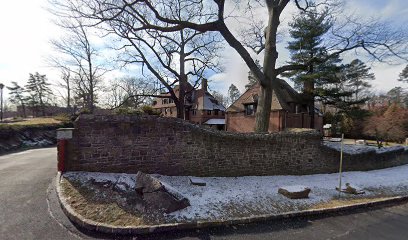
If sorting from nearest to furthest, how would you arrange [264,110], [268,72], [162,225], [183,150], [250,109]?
[162,225]
[183,150]
[264,110]
[268,72]
[250,109]

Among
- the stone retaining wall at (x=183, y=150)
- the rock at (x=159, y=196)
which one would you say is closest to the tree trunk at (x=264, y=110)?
the stone retaining wall at (x=183, y=150)

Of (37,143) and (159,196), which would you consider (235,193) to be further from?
(37,143)

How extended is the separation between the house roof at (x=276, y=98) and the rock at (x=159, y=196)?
21161 mm

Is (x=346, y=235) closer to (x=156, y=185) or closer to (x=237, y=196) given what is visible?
(x=237, y=196)

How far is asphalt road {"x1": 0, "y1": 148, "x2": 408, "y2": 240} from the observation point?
15.9 ft

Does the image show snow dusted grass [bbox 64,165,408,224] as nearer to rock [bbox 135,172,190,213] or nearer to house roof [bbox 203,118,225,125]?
rock [bbox 135,172,190,213]

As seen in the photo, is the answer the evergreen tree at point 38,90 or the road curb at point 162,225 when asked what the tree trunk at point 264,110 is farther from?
the evergreen tree at point 38,90

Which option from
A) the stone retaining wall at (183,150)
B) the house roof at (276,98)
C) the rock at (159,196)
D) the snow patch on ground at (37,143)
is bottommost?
the snow patch on ground at (37,143)

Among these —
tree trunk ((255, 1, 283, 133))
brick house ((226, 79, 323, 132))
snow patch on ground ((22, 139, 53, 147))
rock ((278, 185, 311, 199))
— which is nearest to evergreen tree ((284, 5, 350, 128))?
brick house ((226, 79, 323, 132))

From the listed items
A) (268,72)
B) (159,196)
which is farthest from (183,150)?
(268,72)

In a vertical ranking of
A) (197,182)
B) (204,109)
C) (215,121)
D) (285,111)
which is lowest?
(197,182)

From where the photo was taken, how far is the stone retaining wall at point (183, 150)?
25.1ft

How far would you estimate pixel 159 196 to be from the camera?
6.02m

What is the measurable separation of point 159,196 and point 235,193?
2.83m
